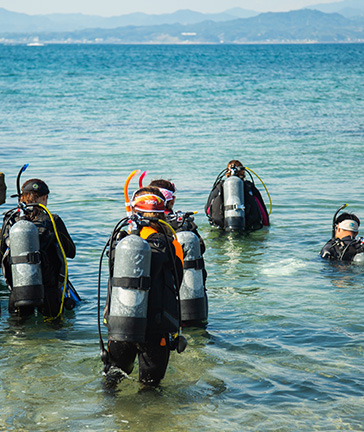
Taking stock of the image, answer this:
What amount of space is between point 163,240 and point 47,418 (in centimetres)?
172

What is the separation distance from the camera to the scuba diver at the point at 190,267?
629 cm

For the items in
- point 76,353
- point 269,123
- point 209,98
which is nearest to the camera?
point 76,353

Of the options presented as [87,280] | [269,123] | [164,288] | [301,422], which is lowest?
[301,422]

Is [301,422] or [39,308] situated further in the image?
[39,308]

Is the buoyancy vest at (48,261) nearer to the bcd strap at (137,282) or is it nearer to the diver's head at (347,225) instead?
the bcd strap at (137,282)

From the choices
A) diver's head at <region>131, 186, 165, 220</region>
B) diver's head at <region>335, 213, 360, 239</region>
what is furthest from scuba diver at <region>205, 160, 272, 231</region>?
diver's head at <region>131, 186, 165, 220</region>

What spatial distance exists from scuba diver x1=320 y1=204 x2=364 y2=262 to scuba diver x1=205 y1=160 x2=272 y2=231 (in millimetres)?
1836

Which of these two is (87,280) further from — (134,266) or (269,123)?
(269,123)

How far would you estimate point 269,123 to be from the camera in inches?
1104

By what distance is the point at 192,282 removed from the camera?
6.41m

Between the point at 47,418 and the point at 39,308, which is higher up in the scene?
the point at 39,308

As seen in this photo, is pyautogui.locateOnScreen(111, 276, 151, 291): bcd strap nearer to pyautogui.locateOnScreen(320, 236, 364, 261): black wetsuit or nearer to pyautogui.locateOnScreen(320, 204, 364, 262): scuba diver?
pyautogui.locateOnScreen(320, 204, 364, 262): scuba diver

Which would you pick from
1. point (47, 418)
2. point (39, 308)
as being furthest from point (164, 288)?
point (39, 308)

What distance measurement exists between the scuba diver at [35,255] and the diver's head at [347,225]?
13.9 feet
